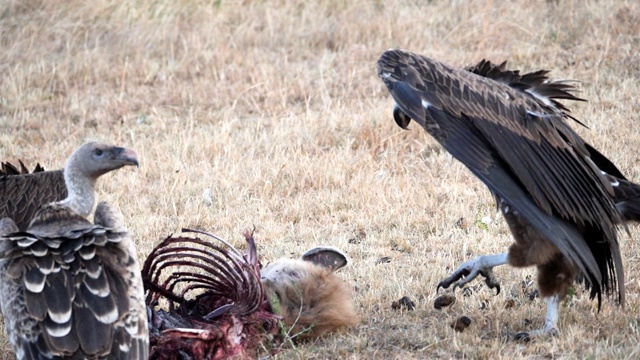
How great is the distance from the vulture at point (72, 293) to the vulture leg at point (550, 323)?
1894 millimetres

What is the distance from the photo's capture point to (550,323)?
16.4ft

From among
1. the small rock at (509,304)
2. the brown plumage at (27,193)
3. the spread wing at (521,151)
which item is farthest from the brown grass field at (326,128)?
the brown plumage at (27,193)

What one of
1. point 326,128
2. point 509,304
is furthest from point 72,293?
point 326,128

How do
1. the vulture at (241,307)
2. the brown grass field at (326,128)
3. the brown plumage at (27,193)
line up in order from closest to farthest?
the vulture at (241,307) < the brown grass field at (326,128) < the brown plumage at (27,193)

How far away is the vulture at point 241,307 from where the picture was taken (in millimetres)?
4531

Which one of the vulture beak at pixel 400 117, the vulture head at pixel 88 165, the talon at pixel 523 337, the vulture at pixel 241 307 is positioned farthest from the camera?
the vulture beak at pixel 400 117

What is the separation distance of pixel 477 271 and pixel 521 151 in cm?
76

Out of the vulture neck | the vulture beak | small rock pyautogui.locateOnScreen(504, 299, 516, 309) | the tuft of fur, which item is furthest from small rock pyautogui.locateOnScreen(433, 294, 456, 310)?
the vulture neck

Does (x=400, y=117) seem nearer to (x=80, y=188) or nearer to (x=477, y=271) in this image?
(x=477, y=271)

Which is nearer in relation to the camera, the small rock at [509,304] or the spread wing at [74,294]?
the spread wing at [74,294]

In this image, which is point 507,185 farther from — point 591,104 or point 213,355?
point 591,104

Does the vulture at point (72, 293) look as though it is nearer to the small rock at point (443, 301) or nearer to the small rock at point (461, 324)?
the small rock at point (461, 324)

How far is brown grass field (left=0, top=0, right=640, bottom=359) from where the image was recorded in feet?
17.7

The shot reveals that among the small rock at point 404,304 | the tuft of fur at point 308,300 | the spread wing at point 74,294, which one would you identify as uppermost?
the spread wing at point 74,294
